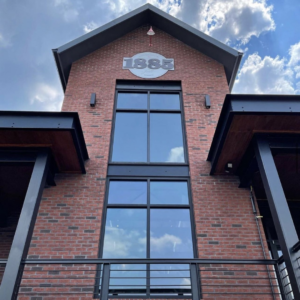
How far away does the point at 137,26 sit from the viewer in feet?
34.1

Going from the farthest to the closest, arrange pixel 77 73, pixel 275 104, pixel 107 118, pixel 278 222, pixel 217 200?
pixel 77 73 → pixel 107 118 → pixel 217 200 → pixel 275 104 → pixel 278 222

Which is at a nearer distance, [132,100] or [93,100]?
[93,100]

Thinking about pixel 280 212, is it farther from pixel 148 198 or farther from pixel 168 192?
pixel 148 198

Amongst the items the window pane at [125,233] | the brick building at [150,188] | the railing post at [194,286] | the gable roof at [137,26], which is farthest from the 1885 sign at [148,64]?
the railing post at [194,286]

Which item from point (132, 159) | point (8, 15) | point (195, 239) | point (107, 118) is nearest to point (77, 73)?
point (107, 118)

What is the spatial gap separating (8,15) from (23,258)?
19.2 metres

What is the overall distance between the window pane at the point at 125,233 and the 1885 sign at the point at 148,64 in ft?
14.5

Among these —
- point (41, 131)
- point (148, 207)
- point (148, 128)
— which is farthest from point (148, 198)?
point (41, 131)

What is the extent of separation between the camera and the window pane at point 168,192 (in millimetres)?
6637

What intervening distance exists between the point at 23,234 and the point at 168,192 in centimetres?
318

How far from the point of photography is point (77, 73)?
912 centimetres

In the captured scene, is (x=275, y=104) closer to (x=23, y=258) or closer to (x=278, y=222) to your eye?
(x=278, y=222)

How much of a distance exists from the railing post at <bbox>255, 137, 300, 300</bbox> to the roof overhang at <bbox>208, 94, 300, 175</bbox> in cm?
27

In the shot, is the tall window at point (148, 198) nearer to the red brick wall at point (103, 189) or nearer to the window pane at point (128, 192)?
the window pane at point (128, 192)
